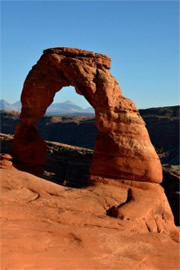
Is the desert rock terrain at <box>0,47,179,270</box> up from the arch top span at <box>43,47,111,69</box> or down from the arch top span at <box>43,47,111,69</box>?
down

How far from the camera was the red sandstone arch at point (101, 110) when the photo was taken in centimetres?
1079

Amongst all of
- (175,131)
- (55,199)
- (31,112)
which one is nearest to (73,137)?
(175,131)

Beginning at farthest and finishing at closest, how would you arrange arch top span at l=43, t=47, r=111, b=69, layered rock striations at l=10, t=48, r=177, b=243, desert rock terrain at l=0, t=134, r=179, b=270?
arch top span at l=43, t=47, r=111, b=69 → layered rock striations at l=10, t=48, r=177, b=243 → desert rock terrain at l=0, t=134, r=179, b=270

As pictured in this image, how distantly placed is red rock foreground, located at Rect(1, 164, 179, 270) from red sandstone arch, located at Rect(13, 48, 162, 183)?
686mm

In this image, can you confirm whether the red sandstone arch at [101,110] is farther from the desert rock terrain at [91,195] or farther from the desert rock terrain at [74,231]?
the desert rock terrain at [74,231]

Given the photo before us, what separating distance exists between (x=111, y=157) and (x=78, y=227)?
12.4 ft

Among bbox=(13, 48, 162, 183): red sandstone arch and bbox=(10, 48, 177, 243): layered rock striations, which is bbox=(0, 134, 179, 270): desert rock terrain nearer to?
bbox=(10, 48, 177, 243): layered rock striations

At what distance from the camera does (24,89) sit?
42.3 ft

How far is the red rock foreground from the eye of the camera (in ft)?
19.4

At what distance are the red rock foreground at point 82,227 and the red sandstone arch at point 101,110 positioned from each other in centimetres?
69

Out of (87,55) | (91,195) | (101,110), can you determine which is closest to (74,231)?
(91,195)

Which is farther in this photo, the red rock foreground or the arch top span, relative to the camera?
the arch top span

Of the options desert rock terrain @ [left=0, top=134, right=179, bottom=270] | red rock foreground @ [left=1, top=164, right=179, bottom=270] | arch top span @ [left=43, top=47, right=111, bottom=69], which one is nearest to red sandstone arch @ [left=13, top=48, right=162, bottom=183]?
arch top span @ [left=43, top=47, right=111, bottom=69]

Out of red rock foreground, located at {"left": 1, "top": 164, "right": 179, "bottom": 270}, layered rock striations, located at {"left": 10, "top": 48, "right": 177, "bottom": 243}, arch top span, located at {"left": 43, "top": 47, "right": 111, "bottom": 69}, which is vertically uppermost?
arch top span, located at {"left": 43, "top": 47, "right": 111, "bottom": 69}
